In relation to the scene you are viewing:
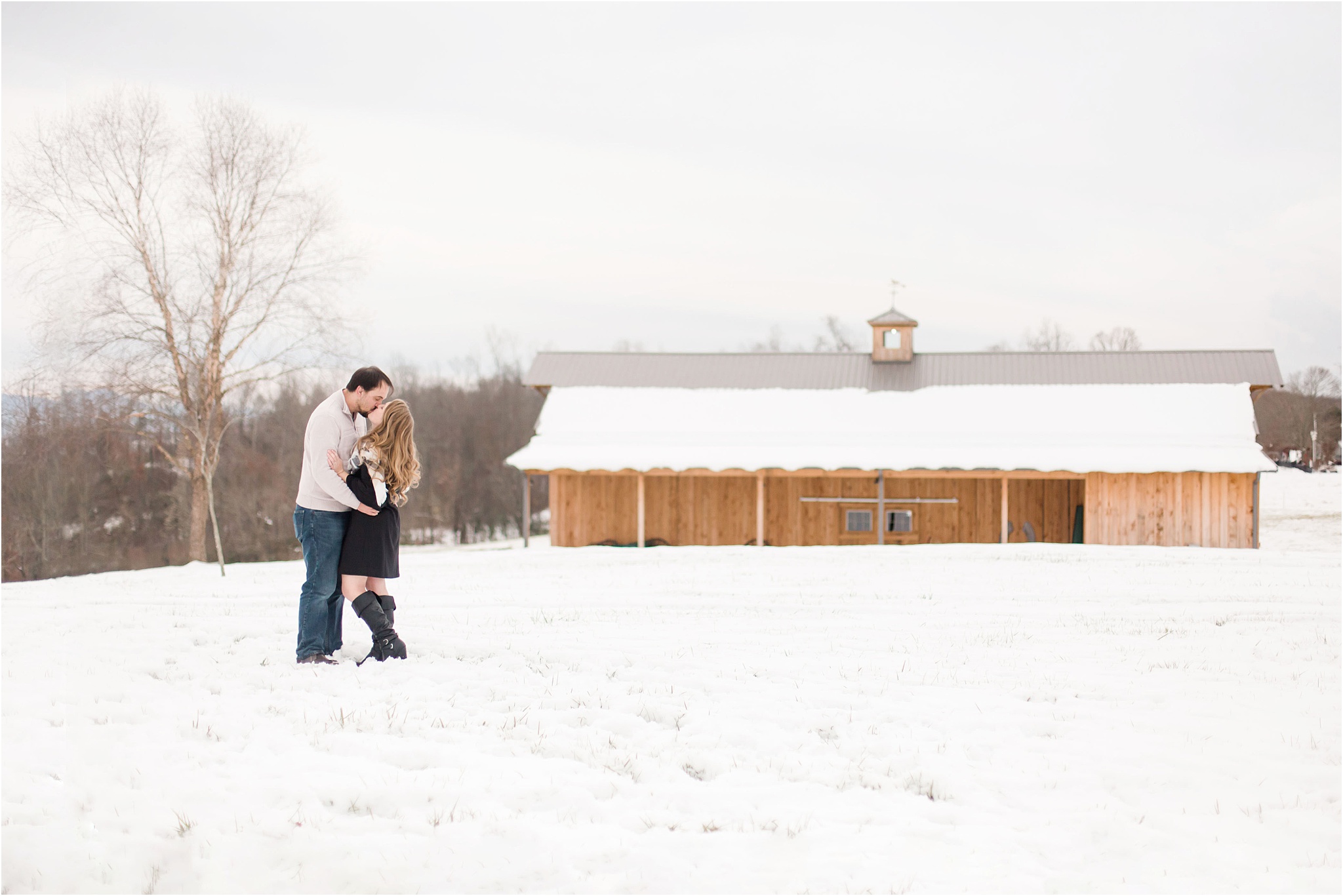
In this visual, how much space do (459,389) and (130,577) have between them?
40277 millimetres

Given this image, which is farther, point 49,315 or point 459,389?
point 459,389

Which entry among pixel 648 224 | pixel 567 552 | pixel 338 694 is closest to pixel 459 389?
pixel 648 224

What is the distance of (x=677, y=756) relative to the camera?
4.09 meters

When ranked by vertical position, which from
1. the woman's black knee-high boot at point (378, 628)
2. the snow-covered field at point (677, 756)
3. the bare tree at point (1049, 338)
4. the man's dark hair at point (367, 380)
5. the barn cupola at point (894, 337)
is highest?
the bare tree at point (1049, 338)

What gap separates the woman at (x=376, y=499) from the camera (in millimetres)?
5336

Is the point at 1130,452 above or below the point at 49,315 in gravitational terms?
below

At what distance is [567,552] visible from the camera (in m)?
16.8

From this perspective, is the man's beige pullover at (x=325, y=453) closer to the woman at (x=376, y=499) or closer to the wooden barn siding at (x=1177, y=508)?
the woman at (x=376, y=499)

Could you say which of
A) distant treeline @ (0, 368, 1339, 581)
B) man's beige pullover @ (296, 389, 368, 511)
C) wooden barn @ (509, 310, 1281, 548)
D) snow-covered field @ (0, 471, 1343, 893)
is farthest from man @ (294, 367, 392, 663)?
distant treeline @ (0, 368, 1339, 581)

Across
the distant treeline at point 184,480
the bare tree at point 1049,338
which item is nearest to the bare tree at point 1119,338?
the bare tree at point 1049,338

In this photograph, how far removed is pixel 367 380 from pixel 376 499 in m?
0.78

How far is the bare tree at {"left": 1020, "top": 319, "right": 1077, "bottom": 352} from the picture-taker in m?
64.4

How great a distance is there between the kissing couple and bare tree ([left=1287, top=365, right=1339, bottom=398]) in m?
59.9

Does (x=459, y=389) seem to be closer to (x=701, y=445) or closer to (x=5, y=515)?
(x=5, y=515)
